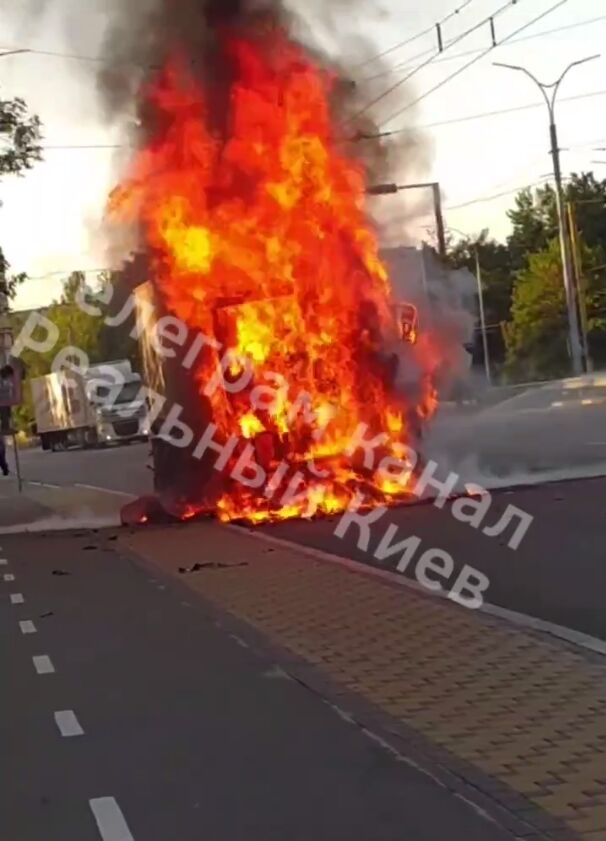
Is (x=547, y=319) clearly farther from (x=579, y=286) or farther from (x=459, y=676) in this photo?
(x=459, y=676)

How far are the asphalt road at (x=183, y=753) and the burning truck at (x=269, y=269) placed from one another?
7.04 meters

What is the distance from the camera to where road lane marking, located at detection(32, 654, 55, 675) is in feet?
26.9

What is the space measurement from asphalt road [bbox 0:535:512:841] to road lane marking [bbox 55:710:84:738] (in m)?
0.02

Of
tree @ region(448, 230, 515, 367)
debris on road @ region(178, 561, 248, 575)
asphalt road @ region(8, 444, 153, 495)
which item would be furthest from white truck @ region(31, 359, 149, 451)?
debris on road @ region(178, 561, 248, 575)

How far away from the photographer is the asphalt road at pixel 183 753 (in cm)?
505

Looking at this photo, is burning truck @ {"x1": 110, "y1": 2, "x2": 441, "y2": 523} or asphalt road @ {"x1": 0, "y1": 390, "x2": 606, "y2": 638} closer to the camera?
asphalt road @ {"x1": 0, "y1": 390, "x2": 606, "y2": 638}

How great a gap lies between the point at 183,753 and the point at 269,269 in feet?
36.3

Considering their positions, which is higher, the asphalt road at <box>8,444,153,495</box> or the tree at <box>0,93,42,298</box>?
the tree at <box>0,93,42,298</box>

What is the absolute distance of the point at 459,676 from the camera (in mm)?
7496

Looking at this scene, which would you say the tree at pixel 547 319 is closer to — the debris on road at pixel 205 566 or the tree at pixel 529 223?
the tree at pixel 529 223

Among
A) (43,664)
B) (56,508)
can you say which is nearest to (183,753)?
(43,664)

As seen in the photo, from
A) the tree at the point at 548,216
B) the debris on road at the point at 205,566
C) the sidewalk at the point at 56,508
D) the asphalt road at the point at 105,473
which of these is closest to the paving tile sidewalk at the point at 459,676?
the debris on road at the point at 205,566

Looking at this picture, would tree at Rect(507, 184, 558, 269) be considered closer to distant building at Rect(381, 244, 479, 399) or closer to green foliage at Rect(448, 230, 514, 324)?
green foliage at Rect(448, 230, 514, 324)

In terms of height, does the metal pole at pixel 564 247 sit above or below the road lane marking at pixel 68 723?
above
